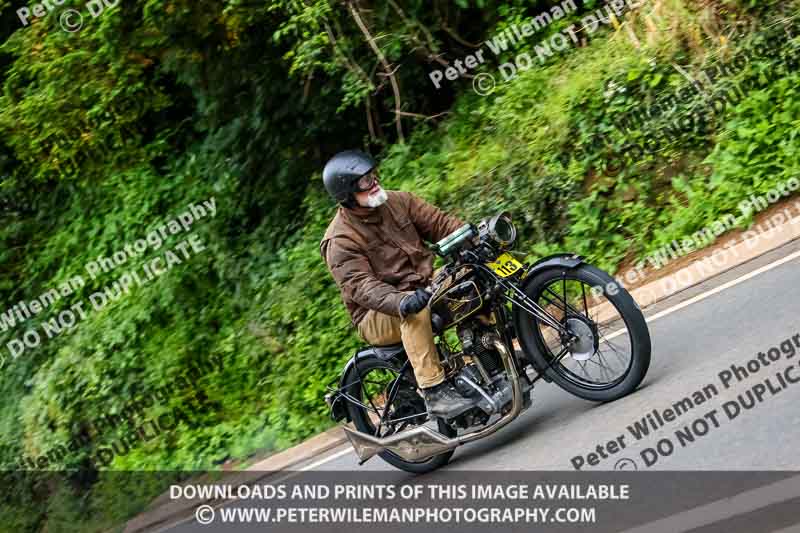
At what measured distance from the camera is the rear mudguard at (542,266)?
5.85 m

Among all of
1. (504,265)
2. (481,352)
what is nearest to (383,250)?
(504,265)

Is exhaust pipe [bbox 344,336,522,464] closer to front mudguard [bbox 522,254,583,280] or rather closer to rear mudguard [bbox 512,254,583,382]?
rear mudguard [bbox 512,254,583,382]

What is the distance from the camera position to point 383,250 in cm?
641

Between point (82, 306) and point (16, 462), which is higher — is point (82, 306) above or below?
above

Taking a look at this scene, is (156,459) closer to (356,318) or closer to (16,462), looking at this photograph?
(16,462)

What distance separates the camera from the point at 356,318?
661 cm

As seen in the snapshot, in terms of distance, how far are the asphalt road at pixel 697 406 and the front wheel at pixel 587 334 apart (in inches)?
6.3

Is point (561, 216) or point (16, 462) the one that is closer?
point (561, 216)

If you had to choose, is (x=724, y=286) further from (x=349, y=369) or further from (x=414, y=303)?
(x=349, y=369)

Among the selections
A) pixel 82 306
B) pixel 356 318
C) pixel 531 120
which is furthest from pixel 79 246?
pixel 356 318

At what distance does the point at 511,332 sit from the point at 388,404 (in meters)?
1.06

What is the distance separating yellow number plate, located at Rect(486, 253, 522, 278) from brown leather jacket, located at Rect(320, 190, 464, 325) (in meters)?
0.49

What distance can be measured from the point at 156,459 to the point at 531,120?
17.4ft

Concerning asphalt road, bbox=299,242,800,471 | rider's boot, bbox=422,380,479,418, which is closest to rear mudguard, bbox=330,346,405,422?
rider's boot, bbox=422,380,479,418
